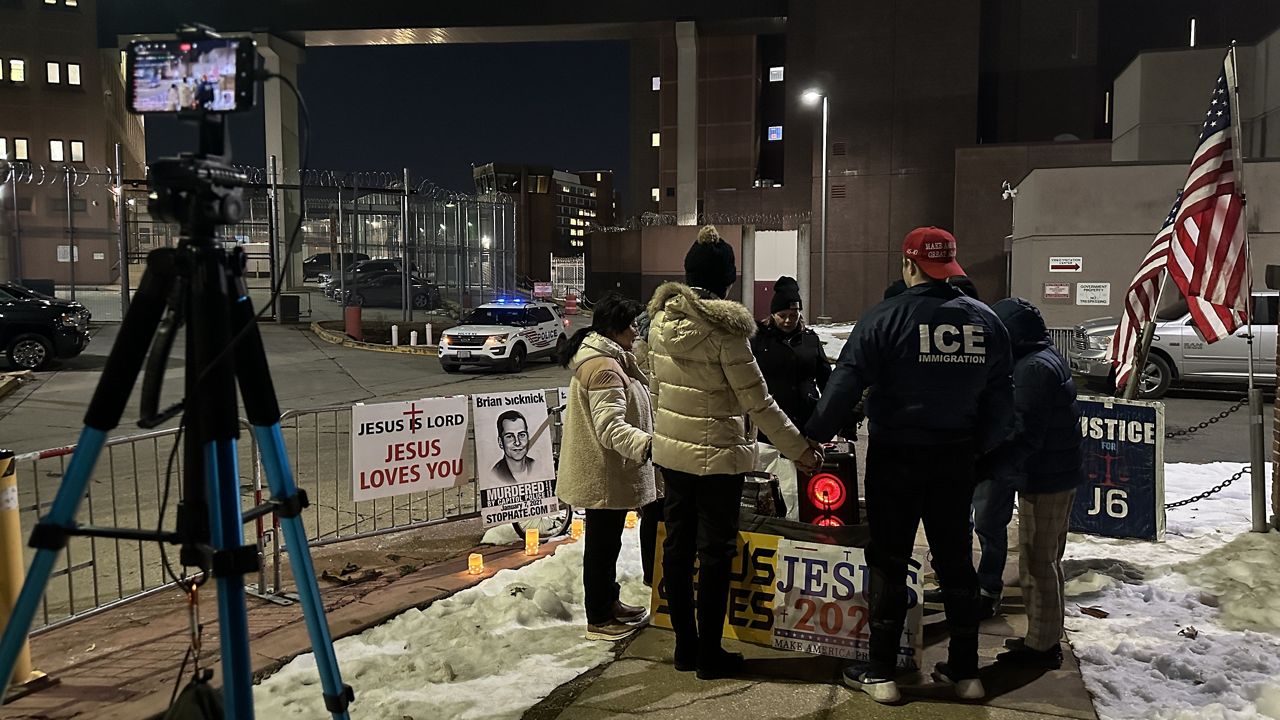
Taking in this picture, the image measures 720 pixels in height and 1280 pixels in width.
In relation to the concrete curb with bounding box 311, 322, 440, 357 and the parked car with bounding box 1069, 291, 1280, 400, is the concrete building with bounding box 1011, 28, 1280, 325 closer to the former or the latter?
the parked car with bounding box 1069, 291, 1280, 400

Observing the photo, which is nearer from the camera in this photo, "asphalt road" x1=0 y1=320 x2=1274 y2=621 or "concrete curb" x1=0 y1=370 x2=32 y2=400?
"asphalt road" x1=0 y1=320 x2=1274 y2=621

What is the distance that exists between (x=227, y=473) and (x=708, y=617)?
8.29 feet

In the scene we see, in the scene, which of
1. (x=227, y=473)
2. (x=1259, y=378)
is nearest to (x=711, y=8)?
(x=1259, y=378)

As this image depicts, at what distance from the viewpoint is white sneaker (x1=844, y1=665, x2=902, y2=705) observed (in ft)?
13.8

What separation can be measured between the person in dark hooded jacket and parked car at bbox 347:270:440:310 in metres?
28.7

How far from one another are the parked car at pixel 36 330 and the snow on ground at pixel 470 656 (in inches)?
634

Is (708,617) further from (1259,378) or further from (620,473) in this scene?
(1259,378)

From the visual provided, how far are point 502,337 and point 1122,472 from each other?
13745 millimetres

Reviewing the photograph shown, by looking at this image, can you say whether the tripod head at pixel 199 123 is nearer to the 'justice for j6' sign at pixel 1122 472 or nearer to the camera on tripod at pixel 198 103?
the camera on tripod at pixel 198 103

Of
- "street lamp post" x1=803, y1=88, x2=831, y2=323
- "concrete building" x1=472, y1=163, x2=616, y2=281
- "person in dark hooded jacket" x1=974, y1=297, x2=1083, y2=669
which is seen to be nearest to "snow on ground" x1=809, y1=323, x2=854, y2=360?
"street lamp post" x1=803, y1=88, x2=831, y2=323

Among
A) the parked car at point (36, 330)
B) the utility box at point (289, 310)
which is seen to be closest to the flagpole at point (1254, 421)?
the parked car at point (36, 330)

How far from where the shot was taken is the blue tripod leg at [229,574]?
2.40m

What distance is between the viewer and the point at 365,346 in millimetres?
23906

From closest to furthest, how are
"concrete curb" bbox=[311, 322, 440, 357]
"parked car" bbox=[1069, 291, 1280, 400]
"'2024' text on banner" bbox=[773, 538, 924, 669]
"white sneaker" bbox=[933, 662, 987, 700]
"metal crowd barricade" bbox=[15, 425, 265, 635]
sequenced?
"white sneaker" bbox=[933, 662, 987, 700] → "'2024' text on banner" bbox=[773, 538, 924, 669] → "metal crowd barricade" bbox=[15, 425, 265, 635] → "parked car" bbox=[1069, 291, 1280, 400] → "concrete curb" bbox=[311, 322, 440, 357]
